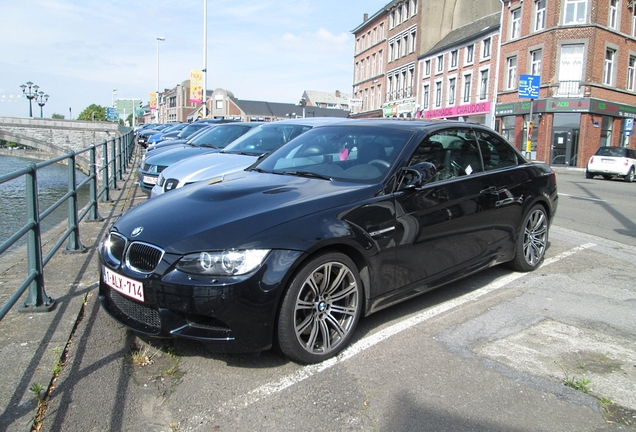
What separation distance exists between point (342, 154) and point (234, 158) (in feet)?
12.2

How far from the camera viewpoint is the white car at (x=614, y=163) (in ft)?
69.6

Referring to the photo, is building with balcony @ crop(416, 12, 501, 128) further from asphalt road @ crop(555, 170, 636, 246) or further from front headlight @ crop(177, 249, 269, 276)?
front headlight @ crop(177, 249, 269, 276)

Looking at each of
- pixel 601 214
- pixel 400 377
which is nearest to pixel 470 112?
pixel 601 214

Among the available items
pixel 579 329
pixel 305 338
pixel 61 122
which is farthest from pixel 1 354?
pixel 61 122

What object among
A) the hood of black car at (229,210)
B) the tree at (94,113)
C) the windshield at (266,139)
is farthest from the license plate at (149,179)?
the tree at (94,113)

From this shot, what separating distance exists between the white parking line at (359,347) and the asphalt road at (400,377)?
1 centimetres

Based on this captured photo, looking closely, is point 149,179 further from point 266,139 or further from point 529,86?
point 529,86

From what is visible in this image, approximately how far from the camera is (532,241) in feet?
18.3

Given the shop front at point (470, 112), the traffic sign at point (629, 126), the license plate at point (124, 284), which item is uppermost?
the shop front at point (470, 112)

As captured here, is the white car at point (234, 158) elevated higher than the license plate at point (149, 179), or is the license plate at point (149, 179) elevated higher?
the white car at point (234, 158)

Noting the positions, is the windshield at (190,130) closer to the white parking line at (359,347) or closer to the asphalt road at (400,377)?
the asphalt road at (400,377)

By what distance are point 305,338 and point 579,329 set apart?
2229 millimetres

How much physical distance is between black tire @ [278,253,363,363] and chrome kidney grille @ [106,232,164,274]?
2.77ft

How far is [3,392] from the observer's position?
294cm
